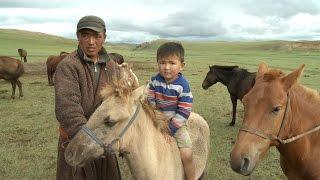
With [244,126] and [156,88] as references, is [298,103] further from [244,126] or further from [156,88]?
[156,88]

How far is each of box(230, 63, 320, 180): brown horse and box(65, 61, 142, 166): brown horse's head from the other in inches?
38.2

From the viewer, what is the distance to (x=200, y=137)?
4.55 m

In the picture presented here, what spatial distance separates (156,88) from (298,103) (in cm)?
141

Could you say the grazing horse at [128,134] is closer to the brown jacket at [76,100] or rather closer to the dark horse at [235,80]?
the brown jacket at [76,100]

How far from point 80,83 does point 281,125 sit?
188 cm

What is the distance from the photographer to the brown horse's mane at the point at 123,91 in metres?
3.03

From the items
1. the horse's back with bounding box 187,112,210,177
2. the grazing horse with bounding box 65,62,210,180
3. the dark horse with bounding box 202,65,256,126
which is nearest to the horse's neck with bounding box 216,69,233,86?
the dark horse with bounding box 202,65,256,126

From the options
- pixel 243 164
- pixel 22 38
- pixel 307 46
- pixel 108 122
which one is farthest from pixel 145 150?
pixel 22 38

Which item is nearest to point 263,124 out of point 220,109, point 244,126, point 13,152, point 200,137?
point 244,126

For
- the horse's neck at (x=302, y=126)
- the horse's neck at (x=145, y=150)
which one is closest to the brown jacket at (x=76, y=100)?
the horse's neck at (x=145, y=150)

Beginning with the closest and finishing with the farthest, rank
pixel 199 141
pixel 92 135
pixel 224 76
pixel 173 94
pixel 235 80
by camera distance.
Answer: pixel 92 135, pixel 173 94, pixel 199 141, pixel 235 80, pixel 224 76

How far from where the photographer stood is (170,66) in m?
3.72

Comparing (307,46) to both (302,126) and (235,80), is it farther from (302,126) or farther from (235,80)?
(302,126)

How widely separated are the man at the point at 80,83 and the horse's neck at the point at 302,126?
6.01 ft
